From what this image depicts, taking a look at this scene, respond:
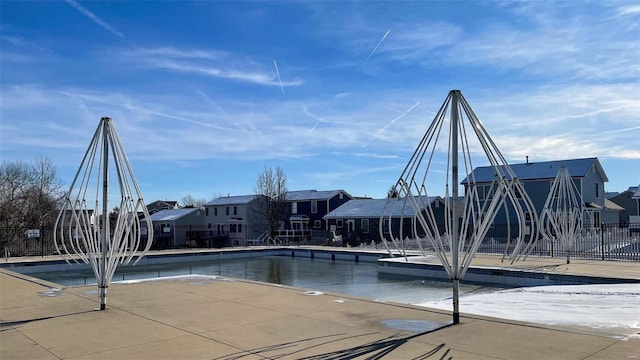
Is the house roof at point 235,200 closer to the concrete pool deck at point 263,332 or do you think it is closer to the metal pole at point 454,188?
the concrete pool deck at point 263,332

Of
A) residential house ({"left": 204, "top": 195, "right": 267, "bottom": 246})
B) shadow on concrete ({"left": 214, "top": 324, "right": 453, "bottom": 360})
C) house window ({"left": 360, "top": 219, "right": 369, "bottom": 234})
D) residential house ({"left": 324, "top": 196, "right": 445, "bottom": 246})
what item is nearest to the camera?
shadow on concrete ({"left": 214, "top": 324, "right": 453, "bottom": 360})

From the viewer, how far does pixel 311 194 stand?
4884cm

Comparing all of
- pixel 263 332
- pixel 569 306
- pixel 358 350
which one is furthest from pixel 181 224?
pixel 358 350

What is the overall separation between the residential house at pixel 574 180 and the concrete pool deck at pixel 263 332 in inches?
1121

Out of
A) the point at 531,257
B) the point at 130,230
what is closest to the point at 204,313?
the point at 130,230

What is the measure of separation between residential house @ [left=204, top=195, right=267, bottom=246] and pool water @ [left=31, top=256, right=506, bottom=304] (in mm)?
20594

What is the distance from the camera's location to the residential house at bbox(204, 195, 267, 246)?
4766cm

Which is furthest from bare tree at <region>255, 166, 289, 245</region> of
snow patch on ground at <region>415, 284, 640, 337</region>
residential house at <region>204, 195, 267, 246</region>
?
snow patch on ground at <region>415, 284, 640, 337</region>

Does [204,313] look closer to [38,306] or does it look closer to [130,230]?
[130,230]

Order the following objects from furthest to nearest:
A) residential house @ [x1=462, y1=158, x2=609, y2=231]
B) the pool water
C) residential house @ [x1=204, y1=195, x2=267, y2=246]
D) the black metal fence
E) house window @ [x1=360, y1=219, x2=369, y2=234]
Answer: residential house @ [x1=204, y1=195, x2=267, y2=246] → house window @ [x1=360, y1=219, x2=369, y2=234] → residential house @ [x1=462, y1=158, x2=609, y2=231] → the black metal fence → the pool water

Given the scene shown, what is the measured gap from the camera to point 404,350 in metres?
5.94

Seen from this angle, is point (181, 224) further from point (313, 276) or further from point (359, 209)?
point (313, 276)

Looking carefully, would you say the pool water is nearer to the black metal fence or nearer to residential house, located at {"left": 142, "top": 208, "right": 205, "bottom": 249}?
the black metal fence

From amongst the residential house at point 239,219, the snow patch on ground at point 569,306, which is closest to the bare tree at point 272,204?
the residential house at point 239,219
